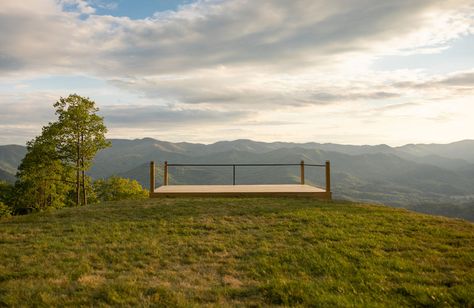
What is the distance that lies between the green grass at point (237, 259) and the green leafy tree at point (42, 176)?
2087cm

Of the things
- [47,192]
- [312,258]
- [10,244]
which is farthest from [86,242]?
[47,192]

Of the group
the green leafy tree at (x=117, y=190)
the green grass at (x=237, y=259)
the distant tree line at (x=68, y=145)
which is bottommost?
the green leafy tree at (x=117, y=190)

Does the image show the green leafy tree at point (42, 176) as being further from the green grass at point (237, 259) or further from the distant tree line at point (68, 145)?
the green grass at point (237, 259)

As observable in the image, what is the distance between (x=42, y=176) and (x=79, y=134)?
6.22m

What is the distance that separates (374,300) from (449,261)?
120 inches

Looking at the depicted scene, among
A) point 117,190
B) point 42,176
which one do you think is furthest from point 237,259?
point 117,190

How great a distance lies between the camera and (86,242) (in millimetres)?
8820

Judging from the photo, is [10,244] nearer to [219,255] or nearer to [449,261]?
[219,255]

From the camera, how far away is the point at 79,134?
32094 millimetres

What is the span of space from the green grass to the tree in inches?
805

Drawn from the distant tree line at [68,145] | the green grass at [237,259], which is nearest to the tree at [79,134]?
the distant tree line at [68,145]

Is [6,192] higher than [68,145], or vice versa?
[68,145]

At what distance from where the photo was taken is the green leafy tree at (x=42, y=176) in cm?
3116

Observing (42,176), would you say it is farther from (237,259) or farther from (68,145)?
(237,259)
